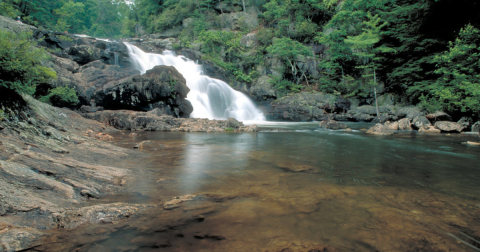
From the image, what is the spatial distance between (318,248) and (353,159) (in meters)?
5.16

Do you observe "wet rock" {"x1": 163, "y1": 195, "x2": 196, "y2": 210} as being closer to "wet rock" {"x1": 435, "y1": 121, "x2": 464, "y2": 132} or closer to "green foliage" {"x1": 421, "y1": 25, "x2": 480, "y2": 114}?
"wet rock" {"x1": 435, "y1": 121, "x2": 464, "y2": 132}

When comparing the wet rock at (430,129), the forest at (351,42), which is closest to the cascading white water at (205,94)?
the forest at (351,42)

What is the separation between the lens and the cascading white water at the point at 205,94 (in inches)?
869

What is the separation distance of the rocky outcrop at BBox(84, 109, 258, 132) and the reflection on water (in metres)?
8.55

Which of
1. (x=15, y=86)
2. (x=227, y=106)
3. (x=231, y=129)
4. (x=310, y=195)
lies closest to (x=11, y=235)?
(x=310, y=195)

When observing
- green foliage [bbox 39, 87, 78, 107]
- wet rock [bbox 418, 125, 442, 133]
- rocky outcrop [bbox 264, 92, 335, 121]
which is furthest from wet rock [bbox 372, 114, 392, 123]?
green foliage [bbox 39, 87, 78, 107]

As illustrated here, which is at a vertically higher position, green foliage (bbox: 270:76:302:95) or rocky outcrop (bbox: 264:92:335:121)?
green foliage (bbox: 270:76:302:95)

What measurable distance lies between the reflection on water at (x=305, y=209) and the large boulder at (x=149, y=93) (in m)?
11.9

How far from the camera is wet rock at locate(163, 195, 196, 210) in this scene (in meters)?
3.19

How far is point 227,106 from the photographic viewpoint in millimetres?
23844

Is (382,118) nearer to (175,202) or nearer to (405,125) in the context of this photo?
(405,125)

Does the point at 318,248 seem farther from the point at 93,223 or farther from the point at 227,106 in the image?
the point at 227,106

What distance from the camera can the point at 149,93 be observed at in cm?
1647

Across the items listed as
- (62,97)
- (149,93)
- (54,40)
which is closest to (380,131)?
(149,93)
